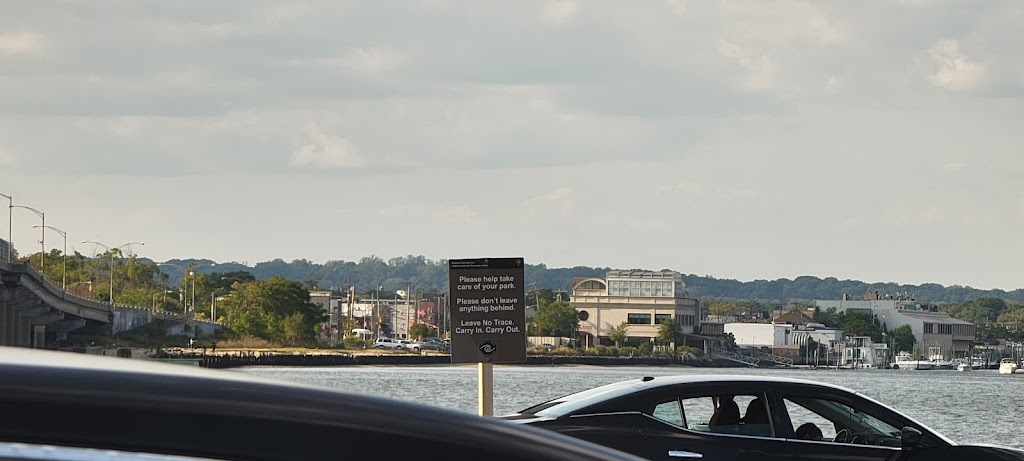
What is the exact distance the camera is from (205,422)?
181 centimetres

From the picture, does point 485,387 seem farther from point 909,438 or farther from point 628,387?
point 909,438

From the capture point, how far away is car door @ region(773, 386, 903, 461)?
38.2 feet

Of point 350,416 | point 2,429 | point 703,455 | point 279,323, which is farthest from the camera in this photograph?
point 279,323

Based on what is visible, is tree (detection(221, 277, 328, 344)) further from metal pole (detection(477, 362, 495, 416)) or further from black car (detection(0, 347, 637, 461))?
black car (detection(0, 347, 637, 461))

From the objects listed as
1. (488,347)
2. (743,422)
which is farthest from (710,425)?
(488,347)

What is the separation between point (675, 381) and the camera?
1176cm

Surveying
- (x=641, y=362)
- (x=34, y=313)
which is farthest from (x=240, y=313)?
(x=34, y=313)

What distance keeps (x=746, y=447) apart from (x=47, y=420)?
9978 mm

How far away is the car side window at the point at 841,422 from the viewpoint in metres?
11.8

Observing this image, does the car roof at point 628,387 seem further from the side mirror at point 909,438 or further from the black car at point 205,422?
the black car at point 205,422

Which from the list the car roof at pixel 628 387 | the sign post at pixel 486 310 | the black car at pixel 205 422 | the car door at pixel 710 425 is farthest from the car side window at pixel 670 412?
the black car at pixel 205 422

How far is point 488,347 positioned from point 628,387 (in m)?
2.70

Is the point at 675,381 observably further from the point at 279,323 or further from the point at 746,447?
the point at 279,323

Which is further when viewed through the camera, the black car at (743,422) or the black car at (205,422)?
the black car at (743,422)
